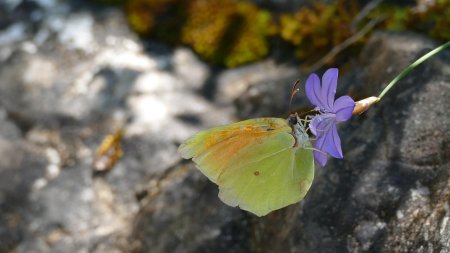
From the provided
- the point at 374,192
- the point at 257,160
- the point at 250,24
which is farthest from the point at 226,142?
the point at 250,24

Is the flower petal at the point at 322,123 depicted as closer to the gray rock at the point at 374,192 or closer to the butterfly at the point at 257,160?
the butterfly at the point at 257,160

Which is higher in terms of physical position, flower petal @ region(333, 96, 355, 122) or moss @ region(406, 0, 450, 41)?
flower petal @ region(333, 96, 355, 122)

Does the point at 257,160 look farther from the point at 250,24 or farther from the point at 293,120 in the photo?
the point at 250,24

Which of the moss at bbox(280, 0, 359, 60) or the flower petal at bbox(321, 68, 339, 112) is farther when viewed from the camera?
the moss at bbox(280, 0, 359, 60)

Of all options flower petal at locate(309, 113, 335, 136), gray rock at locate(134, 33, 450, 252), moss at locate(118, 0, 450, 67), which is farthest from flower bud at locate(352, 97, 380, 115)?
moss at locate(118, 0, 450, 67)

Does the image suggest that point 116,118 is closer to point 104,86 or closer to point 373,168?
point 104,86

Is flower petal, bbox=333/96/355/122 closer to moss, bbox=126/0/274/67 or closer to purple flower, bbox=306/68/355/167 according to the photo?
purple flower, bbox=306/68/355/167
